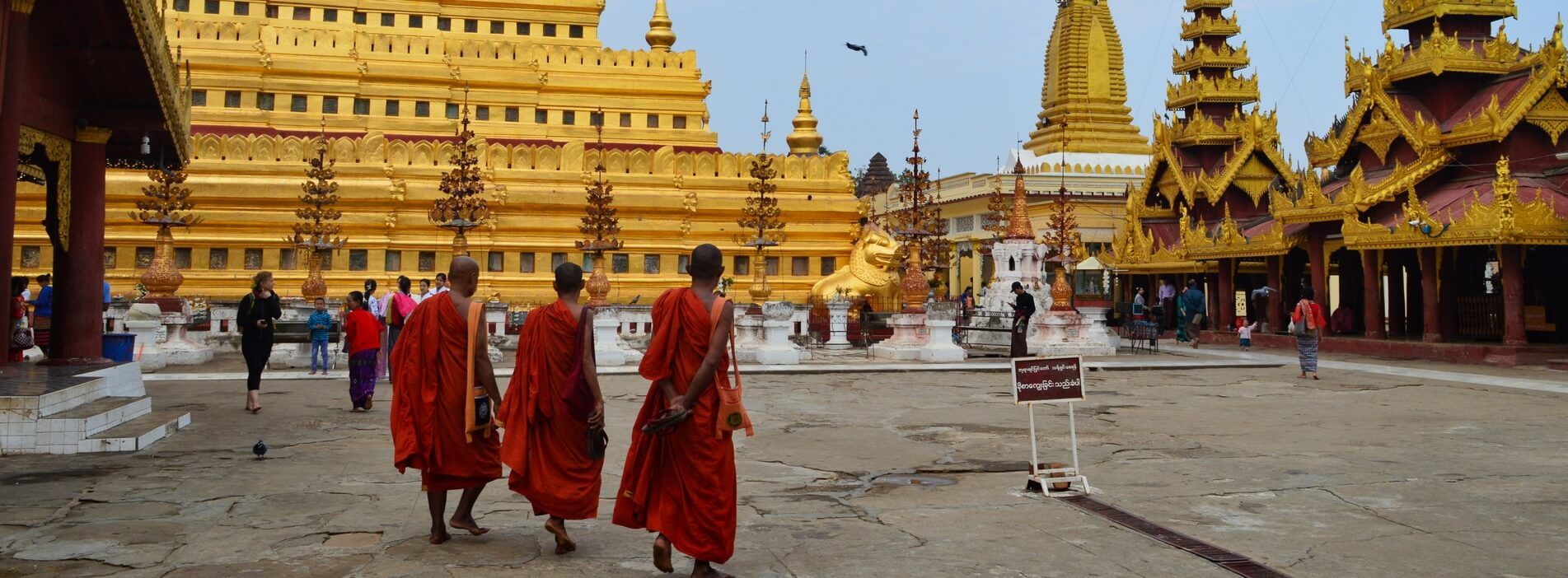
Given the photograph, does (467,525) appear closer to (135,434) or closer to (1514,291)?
(135,434)

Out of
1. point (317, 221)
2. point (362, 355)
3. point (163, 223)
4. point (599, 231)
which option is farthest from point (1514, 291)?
point (163, 223)

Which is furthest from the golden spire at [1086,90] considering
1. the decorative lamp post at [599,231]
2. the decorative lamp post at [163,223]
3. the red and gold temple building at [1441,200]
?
the decorative lamp post at [163,223]

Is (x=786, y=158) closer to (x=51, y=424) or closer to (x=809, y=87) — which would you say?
(x=809, y=87)

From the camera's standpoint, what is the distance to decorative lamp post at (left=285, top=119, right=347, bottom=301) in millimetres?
20672

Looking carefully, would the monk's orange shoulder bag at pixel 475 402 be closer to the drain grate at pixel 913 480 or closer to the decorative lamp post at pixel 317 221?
the drain grate at pixel 913 480

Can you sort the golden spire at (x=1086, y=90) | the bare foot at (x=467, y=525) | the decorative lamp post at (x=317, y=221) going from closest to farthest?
the bare foot at (x=467, y=525)
the decorative lamp post at (x=317, y=221)
the golden spire at (x=1086, y=90)

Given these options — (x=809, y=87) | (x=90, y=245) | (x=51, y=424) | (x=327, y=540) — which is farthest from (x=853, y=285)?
(x=327, y=540)

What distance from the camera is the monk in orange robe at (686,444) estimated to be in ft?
17.2

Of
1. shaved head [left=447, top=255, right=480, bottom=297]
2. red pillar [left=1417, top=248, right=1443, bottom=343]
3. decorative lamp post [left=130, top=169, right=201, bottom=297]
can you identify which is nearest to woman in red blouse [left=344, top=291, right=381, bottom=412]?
shaved head [left=447, top=255, right=480, bottom=297]

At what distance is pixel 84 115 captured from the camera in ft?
38.7

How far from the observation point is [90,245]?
1177cm

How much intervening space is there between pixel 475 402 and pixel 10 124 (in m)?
6.07

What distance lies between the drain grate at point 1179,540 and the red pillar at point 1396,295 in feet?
67.2

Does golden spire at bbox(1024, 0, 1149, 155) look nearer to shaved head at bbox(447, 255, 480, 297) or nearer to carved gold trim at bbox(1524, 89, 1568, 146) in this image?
carved gold trim at bbox(1524, 89, 1568, 146)
